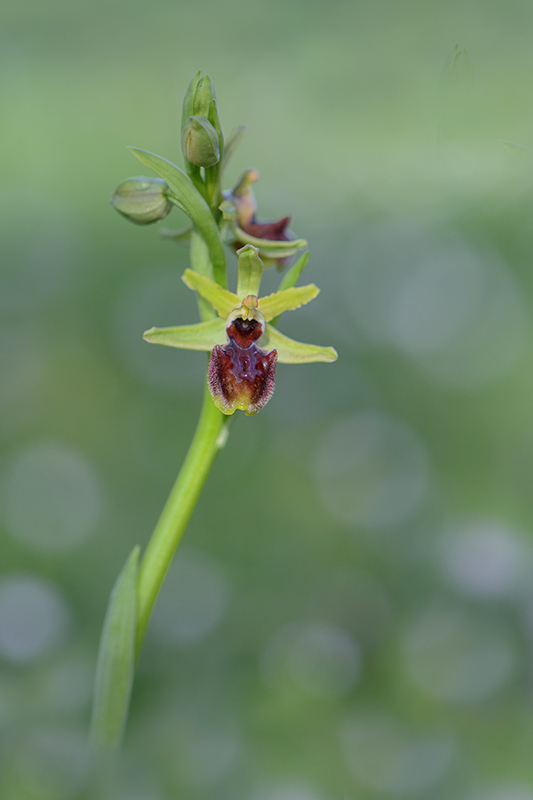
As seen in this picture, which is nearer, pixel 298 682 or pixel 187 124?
pixel 187 124

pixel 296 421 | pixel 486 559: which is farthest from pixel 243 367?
pixel 296 421

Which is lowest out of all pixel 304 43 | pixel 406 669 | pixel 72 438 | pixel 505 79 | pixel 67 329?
pixel 406 669

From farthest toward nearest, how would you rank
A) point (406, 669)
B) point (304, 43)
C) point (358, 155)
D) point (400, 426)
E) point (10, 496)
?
point (304, 43)
point (358, 155)
point (400, 426)
point (10, 496)
point (406, 669)

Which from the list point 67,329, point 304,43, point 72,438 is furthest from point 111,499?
point 304,43

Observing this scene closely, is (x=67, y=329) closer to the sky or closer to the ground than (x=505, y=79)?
closer to the ground

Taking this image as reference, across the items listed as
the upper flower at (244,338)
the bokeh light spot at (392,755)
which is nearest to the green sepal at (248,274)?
the upper flower at (244,338)

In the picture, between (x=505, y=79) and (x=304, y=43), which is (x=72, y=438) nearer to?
(x=505, y=79)
